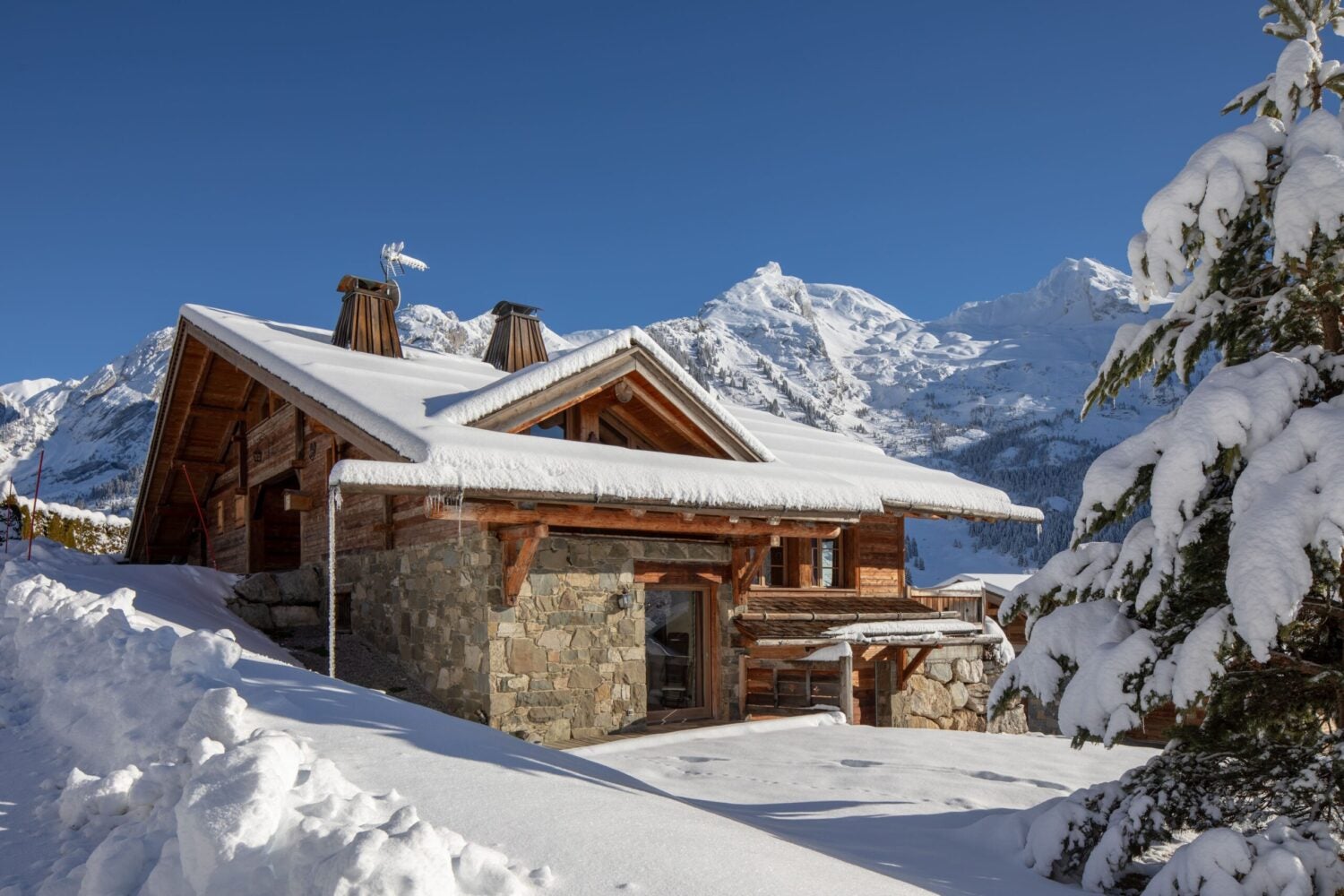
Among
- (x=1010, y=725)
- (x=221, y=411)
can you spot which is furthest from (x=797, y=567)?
(x=221, y=411)

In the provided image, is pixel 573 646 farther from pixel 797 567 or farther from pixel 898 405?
pixel 898 405

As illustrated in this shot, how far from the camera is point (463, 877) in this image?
3.31 m

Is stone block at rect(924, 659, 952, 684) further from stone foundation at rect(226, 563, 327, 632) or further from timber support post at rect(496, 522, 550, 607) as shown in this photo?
stone foundation at rect(226, 563, 327, 632)

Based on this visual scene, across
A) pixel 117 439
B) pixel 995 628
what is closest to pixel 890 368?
pixel 117 439

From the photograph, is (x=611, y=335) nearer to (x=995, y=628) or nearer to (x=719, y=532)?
(x=719, y=532)

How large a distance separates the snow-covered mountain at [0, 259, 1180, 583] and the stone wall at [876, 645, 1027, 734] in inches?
2702

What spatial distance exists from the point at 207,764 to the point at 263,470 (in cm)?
1186

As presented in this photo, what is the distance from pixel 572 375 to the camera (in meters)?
10.8

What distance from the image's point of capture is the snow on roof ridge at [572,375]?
10008 mm

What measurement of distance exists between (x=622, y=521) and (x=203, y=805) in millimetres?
6845

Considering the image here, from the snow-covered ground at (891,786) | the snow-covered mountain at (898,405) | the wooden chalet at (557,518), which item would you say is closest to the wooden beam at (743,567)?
the wooden chalet at (557,518)

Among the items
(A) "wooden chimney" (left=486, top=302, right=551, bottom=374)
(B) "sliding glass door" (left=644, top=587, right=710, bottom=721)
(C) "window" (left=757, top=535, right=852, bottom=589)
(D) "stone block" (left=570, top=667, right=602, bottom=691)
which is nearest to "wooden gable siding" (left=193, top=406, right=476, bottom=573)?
(D) "stone block" (left=570, top=667, right=602, bottom=691)

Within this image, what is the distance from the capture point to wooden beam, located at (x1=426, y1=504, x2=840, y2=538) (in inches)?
374

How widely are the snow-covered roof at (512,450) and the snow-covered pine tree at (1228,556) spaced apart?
4756mm
